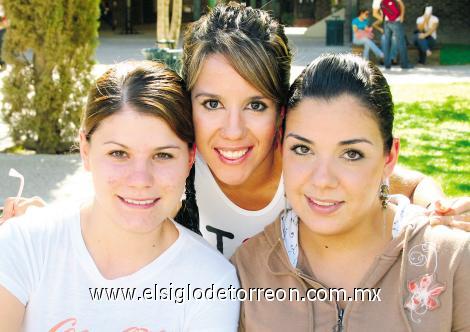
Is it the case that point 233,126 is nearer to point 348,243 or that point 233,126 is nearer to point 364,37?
point 348,243

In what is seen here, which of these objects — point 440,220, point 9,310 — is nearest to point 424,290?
point 440,220

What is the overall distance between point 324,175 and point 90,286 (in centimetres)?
98

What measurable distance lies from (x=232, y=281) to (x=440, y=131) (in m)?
6.98

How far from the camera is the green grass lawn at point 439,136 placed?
22.4 ft

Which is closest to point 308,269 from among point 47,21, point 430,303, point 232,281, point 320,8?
point 232,281

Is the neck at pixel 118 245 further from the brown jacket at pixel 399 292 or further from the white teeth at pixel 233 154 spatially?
the white teeth at pixel 233 154

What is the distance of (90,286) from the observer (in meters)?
2.47

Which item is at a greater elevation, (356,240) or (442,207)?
(442,207)

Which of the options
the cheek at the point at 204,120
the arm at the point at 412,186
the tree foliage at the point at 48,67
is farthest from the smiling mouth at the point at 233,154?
the tree foliage at the point at 48,67

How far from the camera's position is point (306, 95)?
8.36 ft

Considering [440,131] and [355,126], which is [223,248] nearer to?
[355,126]

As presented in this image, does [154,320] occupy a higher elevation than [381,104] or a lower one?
lower

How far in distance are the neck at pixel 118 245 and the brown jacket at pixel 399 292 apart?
387 millimetres

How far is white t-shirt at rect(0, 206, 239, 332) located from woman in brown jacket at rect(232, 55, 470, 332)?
0.59ft
